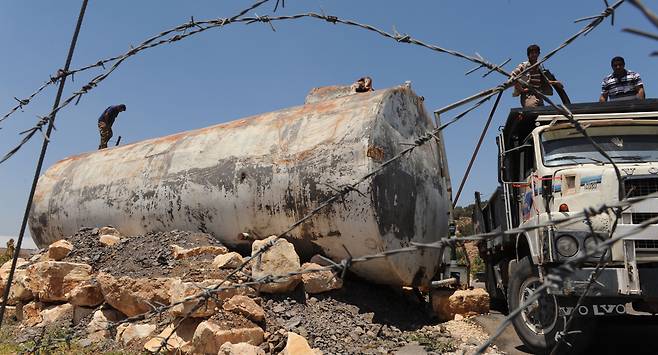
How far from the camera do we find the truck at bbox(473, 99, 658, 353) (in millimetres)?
5023

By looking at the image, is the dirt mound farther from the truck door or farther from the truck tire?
the truck door

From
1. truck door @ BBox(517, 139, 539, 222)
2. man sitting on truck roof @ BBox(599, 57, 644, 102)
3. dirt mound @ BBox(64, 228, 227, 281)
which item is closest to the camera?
truck door @ BBox(517, 139, 539, 222)

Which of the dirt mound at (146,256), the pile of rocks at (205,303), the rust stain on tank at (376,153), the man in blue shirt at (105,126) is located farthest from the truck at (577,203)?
the man in blue shirt at (105,126)

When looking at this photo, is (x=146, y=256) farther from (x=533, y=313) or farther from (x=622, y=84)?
(x=622, y=84)

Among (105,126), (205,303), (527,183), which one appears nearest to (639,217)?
(527,183)

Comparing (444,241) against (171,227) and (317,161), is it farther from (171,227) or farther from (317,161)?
(171,227)

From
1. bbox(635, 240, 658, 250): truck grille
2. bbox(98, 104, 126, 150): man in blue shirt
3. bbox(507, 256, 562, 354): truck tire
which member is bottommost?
bbox(507, 256, 562, 354): truck tire

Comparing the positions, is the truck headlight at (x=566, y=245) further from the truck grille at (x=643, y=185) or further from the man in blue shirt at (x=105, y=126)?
the man in blue shirt at (x=105, y=126)

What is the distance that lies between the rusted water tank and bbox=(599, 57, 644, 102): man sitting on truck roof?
265 centimetres

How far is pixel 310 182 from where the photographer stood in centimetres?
705

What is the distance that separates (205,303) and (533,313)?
11.4ft

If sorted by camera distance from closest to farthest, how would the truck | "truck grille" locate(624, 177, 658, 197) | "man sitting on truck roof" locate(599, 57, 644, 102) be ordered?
1. the truck
2. "truck grille" locate(624, 177, 658, 197)
3. "man sitting on truck roof" locate(599, 57, 644, 102)

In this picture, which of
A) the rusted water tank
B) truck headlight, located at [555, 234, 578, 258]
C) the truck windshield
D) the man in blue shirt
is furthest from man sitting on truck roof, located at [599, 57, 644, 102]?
the man in blue shirt

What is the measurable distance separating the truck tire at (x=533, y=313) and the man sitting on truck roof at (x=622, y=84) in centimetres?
335
